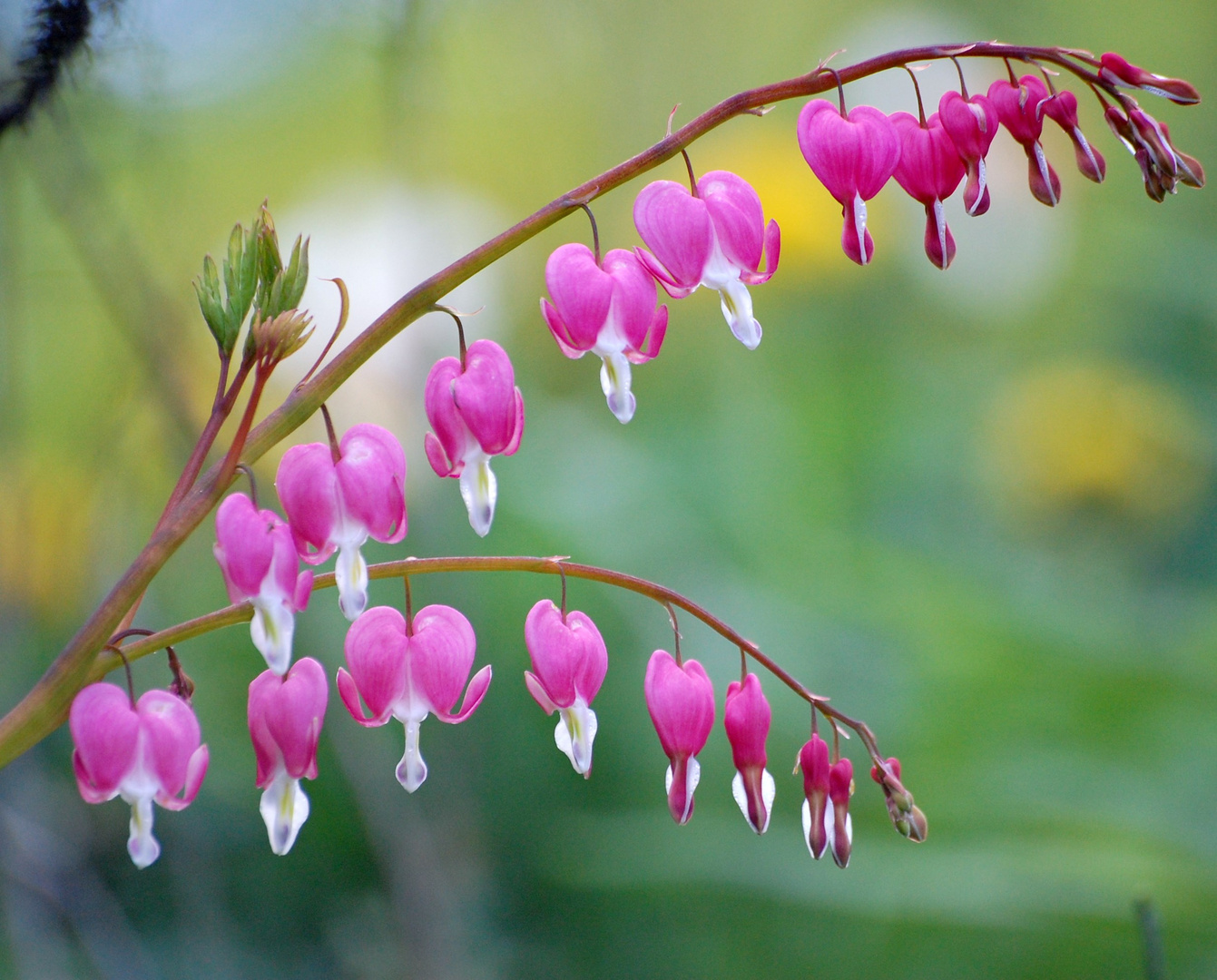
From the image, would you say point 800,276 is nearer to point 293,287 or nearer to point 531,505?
point 531,505

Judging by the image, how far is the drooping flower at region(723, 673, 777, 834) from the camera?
21.1 inches

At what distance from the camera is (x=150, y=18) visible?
2.85 ft

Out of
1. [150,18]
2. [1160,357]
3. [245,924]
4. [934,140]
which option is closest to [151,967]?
[245,924]

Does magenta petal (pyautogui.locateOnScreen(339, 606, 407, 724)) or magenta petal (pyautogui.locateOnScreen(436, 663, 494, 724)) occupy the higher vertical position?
magenta petal (pyautogui.locateOnScreen(339, 606, 407, 724))

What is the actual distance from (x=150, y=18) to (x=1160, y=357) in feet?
8.66

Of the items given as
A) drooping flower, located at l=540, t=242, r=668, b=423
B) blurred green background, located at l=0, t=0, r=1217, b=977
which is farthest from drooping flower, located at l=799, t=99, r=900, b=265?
blurred green background, located at l=0, t=0, r=1217, b=977

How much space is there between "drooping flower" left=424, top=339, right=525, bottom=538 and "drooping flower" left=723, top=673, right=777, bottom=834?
0.17 meters

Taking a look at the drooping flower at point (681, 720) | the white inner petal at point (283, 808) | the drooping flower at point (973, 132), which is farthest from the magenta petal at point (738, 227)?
the white inner petal at point (283, 808)

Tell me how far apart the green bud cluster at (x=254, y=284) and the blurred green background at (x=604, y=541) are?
10.5 inches

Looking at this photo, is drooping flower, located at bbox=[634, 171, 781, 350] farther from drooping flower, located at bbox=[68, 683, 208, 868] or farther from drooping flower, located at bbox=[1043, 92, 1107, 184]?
drooping flower, located at bbox=[68, 683, 208, 868]

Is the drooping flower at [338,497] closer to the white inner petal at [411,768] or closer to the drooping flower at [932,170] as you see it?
the white inner petal at [411,768]

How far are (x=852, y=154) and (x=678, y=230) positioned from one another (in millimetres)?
94

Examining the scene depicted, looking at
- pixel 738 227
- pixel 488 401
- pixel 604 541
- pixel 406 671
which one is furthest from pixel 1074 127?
pixel 604 541

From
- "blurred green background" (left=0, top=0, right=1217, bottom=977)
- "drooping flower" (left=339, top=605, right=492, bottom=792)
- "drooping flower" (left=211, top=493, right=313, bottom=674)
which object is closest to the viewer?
"drooping flower" (left=211, top=493, right=313, bottom=674)
